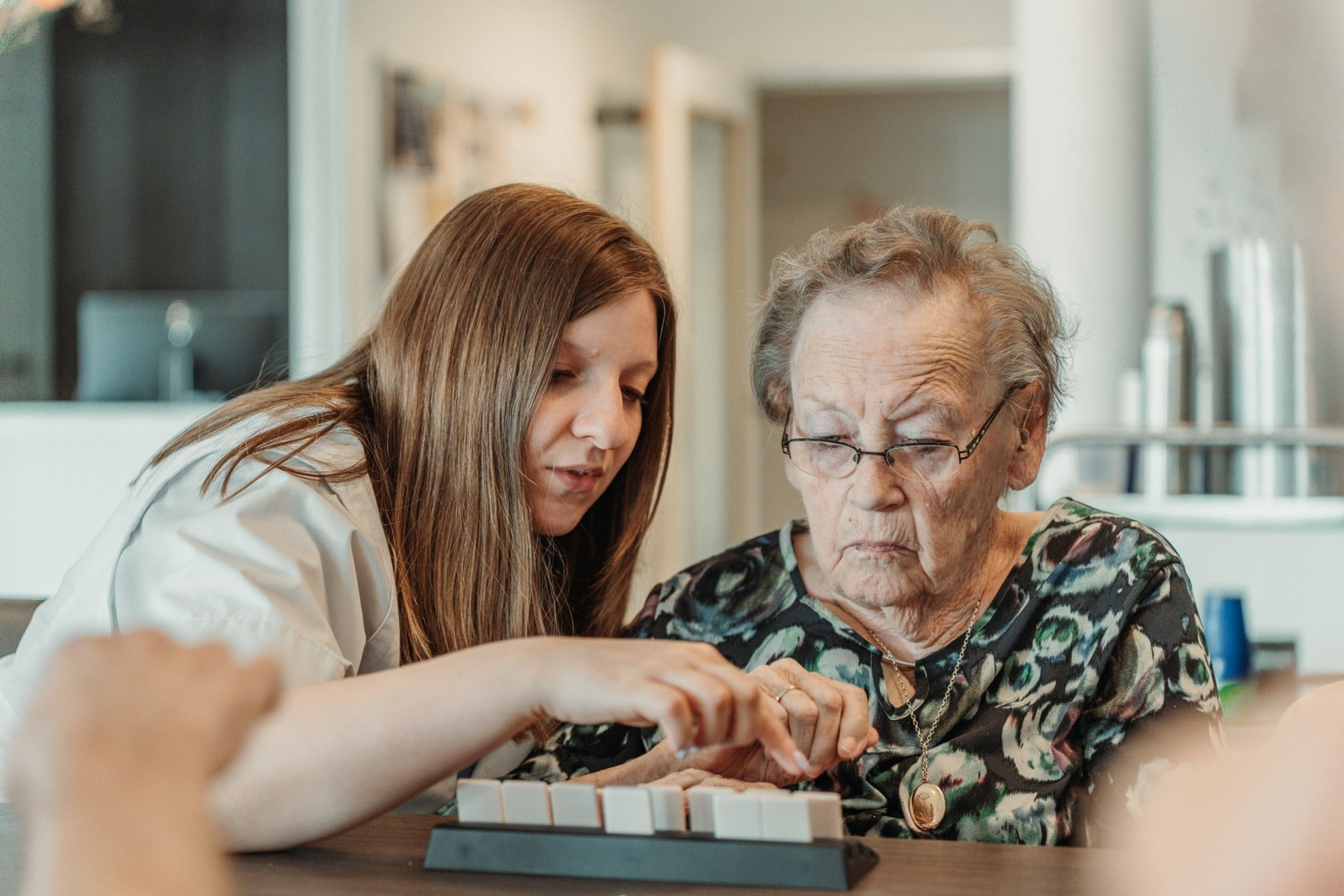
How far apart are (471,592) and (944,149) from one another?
18.5 ft

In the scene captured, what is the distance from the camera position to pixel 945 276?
138cm

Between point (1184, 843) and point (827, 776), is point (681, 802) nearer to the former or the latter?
point (1184, 843)

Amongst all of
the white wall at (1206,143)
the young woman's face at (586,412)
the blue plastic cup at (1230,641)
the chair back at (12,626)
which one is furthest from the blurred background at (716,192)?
the chair back at (12,626)

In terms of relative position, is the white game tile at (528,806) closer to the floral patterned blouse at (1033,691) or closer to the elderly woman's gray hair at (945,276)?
the floral patterned blouse at (1033,691)

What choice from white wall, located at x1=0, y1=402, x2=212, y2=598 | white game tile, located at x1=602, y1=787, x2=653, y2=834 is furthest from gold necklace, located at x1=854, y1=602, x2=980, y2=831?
white wall, located at x1=0, y1=402, x2=212, y2=598

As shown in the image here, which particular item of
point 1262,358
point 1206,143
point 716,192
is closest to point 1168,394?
point 1262,358

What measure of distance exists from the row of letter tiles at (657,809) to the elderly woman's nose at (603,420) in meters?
0.59

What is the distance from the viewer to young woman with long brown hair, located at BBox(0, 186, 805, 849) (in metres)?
0.88

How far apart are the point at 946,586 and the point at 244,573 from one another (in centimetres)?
70

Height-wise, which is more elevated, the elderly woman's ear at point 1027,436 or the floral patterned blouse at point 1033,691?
the elderly woman's ear at point 1027,436

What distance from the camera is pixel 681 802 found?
837mm

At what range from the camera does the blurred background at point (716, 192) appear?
9.87ft

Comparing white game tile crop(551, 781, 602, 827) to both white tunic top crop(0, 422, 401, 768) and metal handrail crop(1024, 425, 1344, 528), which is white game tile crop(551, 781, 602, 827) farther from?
metal handrail crop(1024, 425, 1344, 528)

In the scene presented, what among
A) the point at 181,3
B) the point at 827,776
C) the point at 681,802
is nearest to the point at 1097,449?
the point at 827,776
